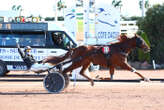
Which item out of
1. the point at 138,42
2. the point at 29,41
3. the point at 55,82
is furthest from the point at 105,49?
the point at 29,41

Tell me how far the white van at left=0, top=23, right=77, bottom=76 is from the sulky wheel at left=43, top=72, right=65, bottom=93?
26.2 feet

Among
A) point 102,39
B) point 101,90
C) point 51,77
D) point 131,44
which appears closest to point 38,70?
point 51,77

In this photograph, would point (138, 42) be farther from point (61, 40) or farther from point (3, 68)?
point (3, 68)

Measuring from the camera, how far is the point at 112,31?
30141 millimetres

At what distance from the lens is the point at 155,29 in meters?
33.9

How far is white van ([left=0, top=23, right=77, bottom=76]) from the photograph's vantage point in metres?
22.2

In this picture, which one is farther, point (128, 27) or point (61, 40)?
point (128, 27)

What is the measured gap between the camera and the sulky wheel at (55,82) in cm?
1413

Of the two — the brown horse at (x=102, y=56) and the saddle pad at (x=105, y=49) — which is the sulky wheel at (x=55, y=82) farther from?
the saddle pad at (x=105, y=49)

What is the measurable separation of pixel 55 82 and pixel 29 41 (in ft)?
29.0

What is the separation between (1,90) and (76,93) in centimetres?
289

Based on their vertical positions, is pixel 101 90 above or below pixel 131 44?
below

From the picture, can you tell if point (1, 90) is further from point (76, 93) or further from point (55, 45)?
point (55, 45)

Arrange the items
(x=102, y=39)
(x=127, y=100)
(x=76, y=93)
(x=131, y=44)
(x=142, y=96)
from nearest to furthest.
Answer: (x=127, y=100), (x=142, y=96), (x=76, y=93), (x=131, y=44), (x=102, y=39)
